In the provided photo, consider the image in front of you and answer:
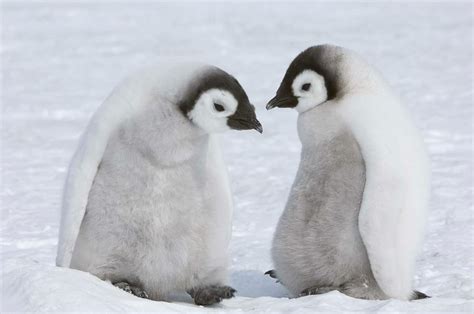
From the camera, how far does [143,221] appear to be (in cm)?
335

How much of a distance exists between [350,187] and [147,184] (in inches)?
27.1

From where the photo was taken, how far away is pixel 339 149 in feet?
11.3

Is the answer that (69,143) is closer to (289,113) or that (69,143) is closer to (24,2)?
(289,113)

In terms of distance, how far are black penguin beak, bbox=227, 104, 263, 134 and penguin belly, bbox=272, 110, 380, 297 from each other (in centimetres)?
30

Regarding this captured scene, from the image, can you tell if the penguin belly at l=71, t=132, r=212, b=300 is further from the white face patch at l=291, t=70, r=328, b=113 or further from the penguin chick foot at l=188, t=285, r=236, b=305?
the white face patch at l=291, t=70, r=328, b=113

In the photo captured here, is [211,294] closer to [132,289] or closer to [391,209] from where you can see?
[132,289]

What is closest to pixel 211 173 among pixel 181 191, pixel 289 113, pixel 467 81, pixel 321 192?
pixel 181 191

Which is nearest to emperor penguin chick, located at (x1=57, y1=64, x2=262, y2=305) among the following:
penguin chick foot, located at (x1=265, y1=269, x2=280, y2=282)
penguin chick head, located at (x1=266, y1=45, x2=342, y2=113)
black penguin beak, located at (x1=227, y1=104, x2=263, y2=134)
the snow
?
black penguin beak, located at (x1=227, y1=104, x2=263, y2=134)

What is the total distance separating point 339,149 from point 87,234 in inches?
35.6

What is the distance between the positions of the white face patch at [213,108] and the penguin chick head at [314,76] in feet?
1.22

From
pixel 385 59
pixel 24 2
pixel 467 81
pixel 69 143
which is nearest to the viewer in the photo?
pixel 69 143

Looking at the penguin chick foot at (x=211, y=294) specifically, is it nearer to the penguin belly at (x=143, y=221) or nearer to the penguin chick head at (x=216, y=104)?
the penguin belly at (x=143, y=221)

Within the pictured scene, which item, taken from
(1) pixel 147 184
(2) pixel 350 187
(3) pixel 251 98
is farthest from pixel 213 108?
(3) pixel 251 98

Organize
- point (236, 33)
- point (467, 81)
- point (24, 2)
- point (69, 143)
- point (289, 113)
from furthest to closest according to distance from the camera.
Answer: point (24, 2)
point (236, 33)
point (467, 81)
point (289, 113)
point (69, 143)
